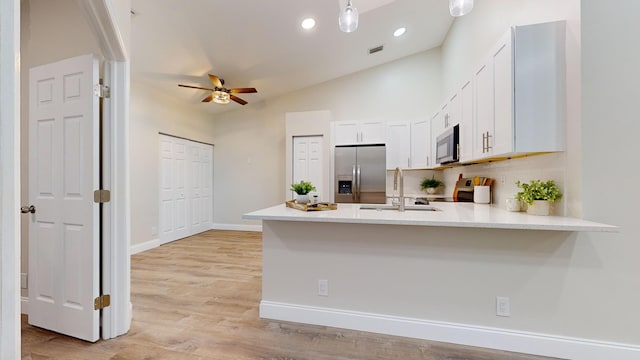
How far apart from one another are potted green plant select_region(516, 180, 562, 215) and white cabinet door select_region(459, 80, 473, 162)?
805 mm

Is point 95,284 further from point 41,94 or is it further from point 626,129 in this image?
point 626,129

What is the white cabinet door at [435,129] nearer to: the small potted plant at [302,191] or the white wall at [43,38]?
the small potted plant at [302,191]

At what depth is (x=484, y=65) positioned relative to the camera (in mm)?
2383

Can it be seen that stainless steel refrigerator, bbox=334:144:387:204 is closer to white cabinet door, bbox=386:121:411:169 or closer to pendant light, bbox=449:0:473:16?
white cabinet door, bbox=386:121:411:169

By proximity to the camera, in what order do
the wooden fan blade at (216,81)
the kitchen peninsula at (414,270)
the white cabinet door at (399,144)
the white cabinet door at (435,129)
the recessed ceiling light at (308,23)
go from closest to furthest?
the kitchen peninsula at (414,270)
the recessed ceiling light at (308,23)
the wooden fan blade at (216,81)
the white cabinet door at (435,129)
the white cabinet door at (399,144)

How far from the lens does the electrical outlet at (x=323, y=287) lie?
7.23 feet

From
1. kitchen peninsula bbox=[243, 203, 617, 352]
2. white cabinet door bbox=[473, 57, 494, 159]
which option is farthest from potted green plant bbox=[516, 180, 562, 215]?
white cabinet door bbox=[473, 57, 494, 159]

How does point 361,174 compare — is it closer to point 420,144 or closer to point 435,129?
point 420,144

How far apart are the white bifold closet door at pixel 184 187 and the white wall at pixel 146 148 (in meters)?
0.19

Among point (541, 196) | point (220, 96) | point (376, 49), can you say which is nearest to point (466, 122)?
point (541, 196)

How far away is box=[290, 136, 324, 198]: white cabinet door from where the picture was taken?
17.0 ft

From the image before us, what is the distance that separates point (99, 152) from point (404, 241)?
2403mm

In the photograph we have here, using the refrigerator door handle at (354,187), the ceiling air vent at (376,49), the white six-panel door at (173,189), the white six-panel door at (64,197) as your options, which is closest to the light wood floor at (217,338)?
the white six-panel door at (64,197)

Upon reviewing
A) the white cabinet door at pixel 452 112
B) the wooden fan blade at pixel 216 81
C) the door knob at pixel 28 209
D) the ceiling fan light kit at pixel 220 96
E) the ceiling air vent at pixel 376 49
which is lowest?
the door knob at pixel 28 209
